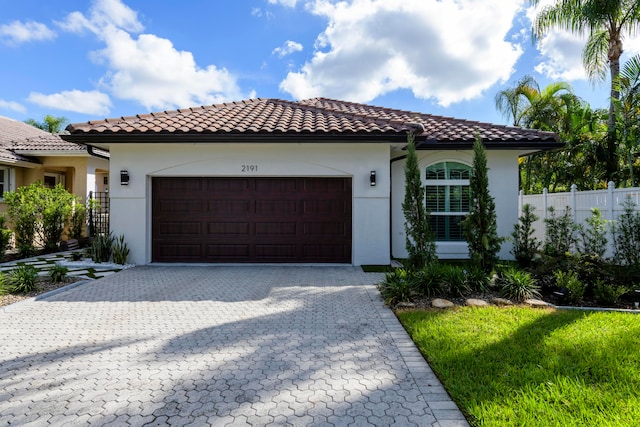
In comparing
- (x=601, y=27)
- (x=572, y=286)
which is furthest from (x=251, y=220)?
(x=601, y=27)

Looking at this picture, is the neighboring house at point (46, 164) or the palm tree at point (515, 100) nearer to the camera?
the neighboring house at point (46, 164)

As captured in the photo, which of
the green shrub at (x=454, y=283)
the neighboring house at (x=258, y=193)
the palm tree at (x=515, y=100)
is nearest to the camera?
the green shrub at (x=454, y=283)

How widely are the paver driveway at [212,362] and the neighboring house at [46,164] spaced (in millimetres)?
9091

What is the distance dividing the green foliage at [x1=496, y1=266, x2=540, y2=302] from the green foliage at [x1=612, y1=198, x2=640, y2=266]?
3001 millimetres

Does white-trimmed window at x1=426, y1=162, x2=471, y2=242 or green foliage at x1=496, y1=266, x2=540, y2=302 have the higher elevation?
white-trimmed window at x1=426, y1=162, x2=471, y2=242

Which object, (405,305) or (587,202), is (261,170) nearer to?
(405,305)

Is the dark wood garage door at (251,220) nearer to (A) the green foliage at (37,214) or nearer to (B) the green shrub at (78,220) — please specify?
(A) the green foliage at (37,214)

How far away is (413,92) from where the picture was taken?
1773cm

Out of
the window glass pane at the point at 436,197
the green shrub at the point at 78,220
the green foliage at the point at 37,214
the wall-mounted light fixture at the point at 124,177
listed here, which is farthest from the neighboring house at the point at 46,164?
the window glass pane at the point at 436,197

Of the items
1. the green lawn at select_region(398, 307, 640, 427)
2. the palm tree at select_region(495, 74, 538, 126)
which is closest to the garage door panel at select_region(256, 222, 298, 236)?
the green lawn at select_region(398, 307, 640, 427)

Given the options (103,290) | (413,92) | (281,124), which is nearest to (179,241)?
(103,290)

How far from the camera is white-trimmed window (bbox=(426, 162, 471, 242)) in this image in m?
10.2

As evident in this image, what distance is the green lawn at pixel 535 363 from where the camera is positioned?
262 cm

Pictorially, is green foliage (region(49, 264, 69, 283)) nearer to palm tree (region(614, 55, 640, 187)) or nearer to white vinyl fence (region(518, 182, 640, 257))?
white vinyl fence (region(518, 182, 640, 257))
